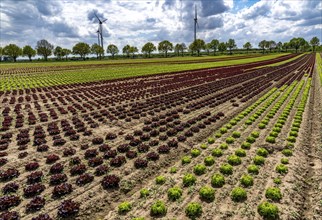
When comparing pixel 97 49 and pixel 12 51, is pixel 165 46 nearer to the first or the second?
pixel 97 49

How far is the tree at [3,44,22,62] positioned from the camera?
6324 inches

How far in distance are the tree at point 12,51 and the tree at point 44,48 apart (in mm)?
15044

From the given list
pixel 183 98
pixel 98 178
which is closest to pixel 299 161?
pixel 98 178

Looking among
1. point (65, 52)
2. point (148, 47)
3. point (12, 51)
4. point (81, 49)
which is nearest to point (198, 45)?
point (148, 47)

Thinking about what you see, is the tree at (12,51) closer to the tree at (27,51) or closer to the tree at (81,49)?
the tree at (27,51)

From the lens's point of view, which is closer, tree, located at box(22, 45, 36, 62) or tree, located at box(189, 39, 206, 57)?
tree, located at box(22, 45, 36, 62)

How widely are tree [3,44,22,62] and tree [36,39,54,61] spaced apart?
592 inches

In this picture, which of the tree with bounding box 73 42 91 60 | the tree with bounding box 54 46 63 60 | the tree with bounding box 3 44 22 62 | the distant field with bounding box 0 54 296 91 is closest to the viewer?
the distant field with bounding box 0 54 296 91

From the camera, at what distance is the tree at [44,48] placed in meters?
176

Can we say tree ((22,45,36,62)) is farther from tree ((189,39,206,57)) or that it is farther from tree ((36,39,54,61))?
tree ((189,39,206,57))

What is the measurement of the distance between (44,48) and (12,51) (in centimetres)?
2358

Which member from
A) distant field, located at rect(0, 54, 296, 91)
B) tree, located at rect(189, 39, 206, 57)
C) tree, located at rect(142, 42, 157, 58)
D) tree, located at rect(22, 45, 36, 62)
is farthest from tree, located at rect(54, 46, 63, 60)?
→ distant field, located at rect(0, 54, 296, 91)

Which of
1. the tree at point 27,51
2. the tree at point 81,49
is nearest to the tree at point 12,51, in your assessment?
the tree at point 27,51

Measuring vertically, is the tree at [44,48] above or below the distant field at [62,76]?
above
